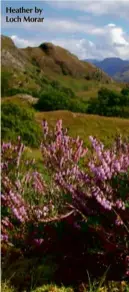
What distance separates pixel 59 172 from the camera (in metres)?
5.61

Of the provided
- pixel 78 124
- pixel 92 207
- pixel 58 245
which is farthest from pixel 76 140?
pixel 78 124

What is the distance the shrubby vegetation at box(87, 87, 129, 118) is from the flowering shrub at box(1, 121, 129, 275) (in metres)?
72.9

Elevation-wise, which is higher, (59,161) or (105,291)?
(59,161)

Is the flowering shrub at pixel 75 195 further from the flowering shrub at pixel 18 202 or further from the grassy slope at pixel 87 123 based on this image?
the grassy slope at pixel 87 123

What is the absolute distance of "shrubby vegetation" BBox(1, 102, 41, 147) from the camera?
3794 cm

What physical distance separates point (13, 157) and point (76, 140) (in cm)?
86

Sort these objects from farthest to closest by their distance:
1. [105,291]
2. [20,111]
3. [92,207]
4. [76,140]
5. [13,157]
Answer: [20,111] < [13,157] < [76,140] < [92,207] < [105,291]

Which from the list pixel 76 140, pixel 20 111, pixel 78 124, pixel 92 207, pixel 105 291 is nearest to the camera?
pixel 105 291

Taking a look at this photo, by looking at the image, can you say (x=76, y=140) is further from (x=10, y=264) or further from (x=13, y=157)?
(x=10, y=264)

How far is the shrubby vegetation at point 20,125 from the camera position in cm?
3794

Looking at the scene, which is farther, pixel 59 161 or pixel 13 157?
pixel 13 157

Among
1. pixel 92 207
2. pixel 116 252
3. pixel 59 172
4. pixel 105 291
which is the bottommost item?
pixel 105 291

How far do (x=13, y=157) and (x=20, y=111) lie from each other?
3853 centimetres

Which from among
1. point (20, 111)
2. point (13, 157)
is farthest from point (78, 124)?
point (13, 157)
